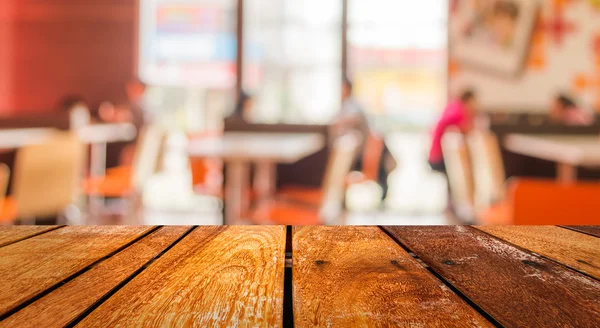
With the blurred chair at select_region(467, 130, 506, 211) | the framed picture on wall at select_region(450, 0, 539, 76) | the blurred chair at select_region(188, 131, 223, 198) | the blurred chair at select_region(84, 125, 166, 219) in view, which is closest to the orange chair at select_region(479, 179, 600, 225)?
the blurred chair at select_region(467, 130, 506, 211)

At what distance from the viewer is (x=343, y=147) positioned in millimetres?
2996

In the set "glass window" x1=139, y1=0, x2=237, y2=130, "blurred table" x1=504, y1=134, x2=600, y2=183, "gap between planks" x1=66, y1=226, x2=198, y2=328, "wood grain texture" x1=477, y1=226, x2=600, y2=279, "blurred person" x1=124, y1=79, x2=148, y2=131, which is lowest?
"gap between planks" x1=66, y1=226, x2=198, y2=328

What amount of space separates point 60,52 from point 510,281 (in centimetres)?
869

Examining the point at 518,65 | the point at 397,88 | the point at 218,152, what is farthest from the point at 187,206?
the point at 518,65

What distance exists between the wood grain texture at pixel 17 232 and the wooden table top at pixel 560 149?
9.23 feet

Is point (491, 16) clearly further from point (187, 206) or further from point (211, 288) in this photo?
point (211, 288)

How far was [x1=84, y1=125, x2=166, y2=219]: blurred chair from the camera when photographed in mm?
3830

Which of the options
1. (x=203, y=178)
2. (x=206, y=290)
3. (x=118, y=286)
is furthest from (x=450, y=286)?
(x=203, y=178)

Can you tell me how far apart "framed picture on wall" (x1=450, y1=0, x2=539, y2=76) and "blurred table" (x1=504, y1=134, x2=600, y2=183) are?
249cm

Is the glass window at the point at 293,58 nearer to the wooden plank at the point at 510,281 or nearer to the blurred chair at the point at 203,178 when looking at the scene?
the blurred chair at the point at 203,178

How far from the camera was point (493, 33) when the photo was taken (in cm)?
714

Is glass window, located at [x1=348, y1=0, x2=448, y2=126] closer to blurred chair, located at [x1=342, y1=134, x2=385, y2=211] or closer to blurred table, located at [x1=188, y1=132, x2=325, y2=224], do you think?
blurred chair, located at [x1=342, y1=134, x2=385, y2=211]

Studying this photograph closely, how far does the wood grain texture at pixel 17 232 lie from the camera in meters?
0.90

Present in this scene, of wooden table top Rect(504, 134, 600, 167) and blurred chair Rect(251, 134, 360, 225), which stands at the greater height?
wooden table top Rect(504, 134, 600, 167)
